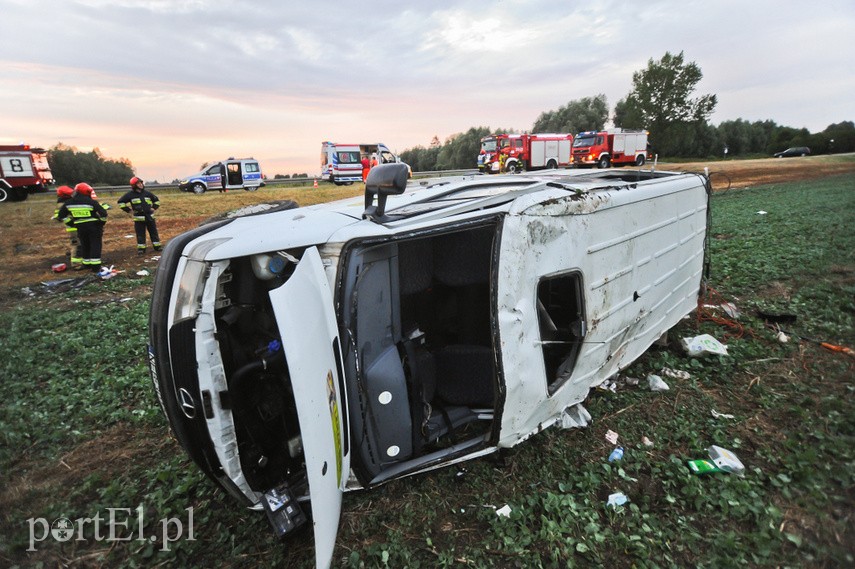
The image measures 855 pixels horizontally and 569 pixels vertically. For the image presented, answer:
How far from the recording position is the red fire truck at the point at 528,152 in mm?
24078

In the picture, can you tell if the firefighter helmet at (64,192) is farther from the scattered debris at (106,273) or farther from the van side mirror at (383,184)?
the van side mirror at (383,184)

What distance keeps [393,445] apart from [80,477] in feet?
6.90

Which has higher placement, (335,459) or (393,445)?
(335,459)

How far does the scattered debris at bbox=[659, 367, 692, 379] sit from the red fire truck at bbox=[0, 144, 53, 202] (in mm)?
22952

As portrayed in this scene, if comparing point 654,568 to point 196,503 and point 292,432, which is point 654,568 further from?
point 196,503

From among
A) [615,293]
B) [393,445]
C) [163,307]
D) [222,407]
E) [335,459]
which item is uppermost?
[163,307]

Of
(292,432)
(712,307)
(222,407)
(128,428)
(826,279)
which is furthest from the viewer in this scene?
(826,279)

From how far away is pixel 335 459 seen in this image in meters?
1.83

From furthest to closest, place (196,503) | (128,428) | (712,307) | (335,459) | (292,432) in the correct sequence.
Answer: (712,307), (128,428), (196,503), (292,432), (335,459)

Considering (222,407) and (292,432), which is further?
(292,432)

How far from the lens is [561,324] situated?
10.9ft

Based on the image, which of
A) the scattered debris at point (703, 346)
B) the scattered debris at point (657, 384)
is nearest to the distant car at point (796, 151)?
the scattered debris at point (703, 346)

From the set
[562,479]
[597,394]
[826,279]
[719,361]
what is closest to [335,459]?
[562,479]

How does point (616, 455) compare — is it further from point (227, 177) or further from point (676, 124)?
point (676, 124)
